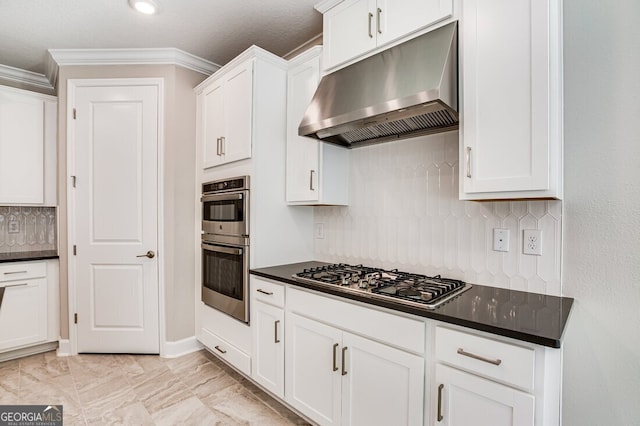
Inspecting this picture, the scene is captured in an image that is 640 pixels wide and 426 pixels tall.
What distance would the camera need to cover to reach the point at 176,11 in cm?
230

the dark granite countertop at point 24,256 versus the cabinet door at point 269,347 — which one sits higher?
the dark granite countertop at point 24,256

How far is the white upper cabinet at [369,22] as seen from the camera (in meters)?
1.68

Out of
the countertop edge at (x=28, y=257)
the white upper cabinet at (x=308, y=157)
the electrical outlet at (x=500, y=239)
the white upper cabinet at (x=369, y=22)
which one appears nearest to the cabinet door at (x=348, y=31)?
the white upper cabinet at (x=369, y=22)

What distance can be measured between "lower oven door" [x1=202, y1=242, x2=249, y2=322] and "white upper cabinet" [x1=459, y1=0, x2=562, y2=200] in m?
1.55

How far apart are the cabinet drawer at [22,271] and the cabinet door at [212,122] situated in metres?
1.70

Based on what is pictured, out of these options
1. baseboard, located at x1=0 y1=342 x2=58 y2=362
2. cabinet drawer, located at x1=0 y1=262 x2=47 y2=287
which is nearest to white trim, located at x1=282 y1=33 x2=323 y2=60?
cabinet drawer, located at x1=0 y1=262 x2=47 y2=287

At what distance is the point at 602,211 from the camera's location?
1.43 metres

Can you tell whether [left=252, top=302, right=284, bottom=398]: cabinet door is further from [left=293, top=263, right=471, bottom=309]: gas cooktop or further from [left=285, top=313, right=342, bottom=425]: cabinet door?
[left=293, top=263, right=471, bottom=309]: gas cooktop

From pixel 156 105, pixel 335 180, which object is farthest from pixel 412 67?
pixel 156 105

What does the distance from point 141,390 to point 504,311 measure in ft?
7.96

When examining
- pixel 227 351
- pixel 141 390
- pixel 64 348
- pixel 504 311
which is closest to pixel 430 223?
pixel 504 311

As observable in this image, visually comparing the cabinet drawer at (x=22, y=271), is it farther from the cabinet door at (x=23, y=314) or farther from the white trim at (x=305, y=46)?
the white trim at (x=305, y=46)

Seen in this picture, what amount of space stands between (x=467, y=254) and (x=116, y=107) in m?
3.03

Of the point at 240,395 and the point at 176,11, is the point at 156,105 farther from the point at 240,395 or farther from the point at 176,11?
the point at 240,395
